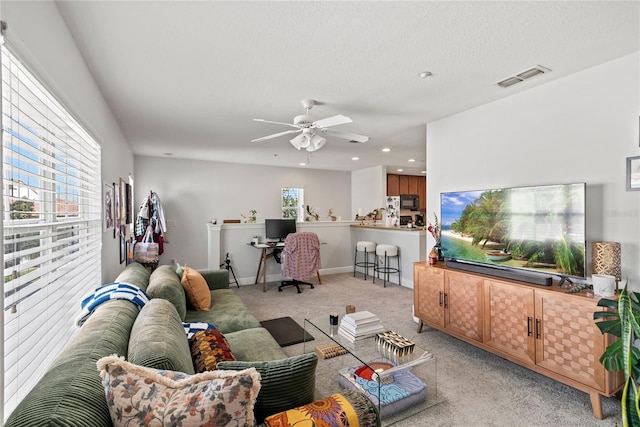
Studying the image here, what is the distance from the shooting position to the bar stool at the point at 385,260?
18.0 ft

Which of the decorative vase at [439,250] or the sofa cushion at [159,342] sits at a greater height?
the decorative vase at [439,250]

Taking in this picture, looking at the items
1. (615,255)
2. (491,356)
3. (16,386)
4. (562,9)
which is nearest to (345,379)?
(491,356)

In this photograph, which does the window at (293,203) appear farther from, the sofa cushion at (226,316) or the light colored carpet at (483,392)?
the sofa cushion at (226,316)

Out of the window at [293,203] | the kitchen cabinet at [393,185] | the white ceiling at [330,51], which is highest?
the white ceiling at [330,51]

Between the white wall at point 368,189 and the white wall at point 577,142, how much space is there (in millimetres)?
3940

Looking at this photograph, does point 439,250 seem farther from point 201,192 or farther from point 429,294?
point 201,192

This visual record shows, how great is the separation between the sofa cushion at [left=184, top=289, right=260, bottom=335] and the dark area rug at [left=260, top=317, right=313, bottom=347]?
57 centimetres

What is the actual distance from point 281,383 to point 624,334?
5.22 ft

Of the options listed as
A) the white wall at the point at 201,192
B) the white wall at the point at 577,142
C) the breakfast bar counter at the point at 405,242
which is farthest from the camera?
the white wall at the point at 201,192

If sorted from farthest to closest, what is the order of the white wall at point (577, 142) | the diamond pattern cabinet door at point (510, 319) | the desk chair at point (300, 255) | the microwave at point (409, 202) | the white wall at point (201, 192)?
the microwave at point (409, 202) → the white wall at point (201, 192) → the desk chair at point (300, 255) → the diamond pattern cabinet door at point (510, 319) → the white wall at point (577, 142)

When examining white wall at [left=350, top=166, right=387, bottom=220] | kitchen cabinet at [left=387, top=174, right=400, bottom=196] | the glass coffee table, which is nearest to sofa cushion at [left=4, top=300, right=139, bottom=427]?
the glass coffee table

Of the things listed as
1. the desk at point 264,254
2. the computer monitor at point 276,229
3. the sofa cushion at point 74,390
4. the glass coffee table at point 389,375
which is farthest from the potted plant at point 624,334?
the computer monitor at point 276,229

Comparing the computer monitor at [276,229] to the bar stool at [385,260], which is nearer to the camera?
the bar stool at [385,260]

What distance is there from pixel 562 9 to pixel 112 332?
2.80 m
